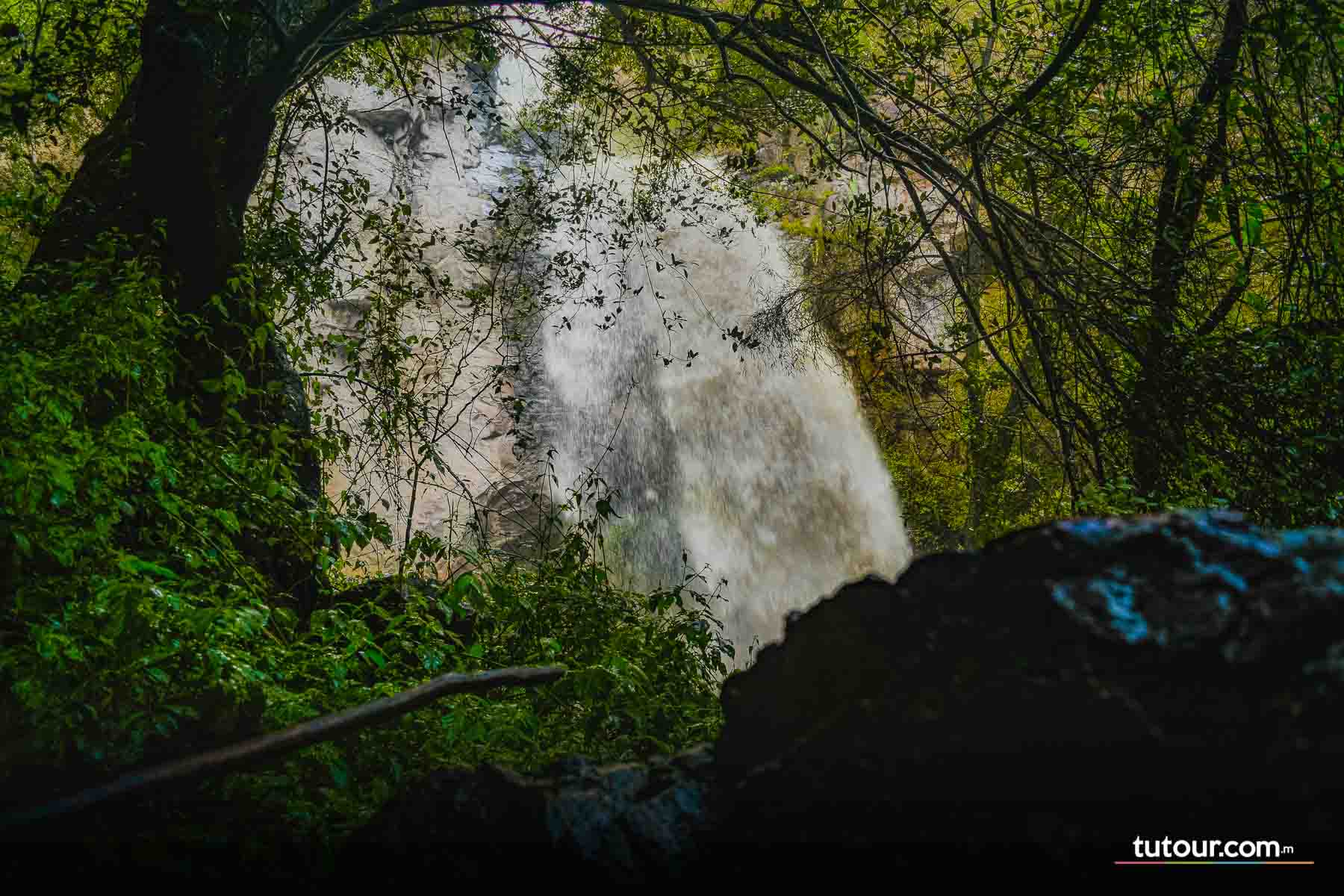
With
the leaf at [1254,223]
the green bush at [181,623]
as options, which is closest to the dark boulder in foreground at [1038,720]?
the green bush at [181,623]

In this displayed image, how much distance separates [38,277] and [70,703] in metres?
2.02

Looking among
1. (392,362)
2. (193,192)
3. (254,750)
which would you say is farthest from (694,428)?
(254,750)

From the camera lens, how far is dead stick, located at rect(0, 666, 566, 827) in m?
1.90

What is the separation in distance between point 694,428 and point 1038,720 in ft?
35.8

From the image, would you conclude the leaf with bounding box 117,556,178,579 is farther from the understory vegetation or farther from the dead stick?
the dead stick

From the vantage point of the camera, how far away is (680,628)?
5.37 metres

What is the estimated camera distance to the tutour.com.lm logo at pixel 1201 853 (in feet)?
3.82

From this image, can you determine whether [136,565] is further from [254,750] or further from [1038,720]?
[1038,720]

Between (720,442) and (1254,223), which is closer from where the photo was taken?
(1254,223)

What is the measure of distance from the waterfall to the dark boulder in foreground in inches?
365

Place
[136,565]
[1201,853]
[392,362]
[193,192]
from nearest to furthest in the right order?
[1201,853] < [136,565] < [193,192] < [392,362]

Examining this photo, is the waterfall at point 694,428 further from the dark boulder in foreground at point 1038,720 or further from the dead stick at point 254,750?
the dark boulder in foreground at point 1038,720

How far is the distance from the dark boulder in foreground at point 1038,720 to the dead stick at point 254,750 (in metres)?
0.82

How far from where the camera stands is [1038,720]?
1.23m
